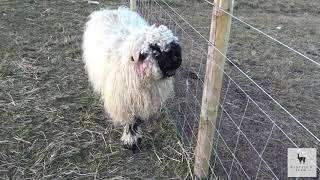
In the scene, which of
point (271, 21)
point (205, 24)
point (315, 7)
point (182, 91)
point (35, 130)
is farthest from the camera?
point (315, 7)

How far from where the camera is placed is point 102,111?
4312 millimetres

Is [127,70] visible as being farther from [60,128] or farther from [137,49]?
[60,128]

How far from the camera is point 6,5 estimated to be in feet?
24.6

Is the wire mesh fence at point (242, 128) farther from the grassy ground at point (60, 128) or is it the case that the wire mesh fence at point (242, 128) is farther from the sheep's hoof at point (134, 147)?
the sheep's hoof at point (134, 147)

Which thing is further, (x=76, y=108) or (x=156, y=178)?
(x=76, y=108)

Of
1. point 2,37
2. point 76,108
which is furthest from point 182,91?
point 2,37

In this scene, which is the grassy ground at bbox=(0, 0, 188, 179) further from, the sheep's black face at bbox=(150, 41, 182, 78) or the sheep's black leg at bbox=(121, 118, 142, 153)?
the sheep's black face at bbox=(150, 41, 182, 78)

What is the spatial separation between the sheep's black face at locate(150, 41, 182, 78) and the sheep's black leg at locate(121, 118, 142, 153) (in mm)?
814

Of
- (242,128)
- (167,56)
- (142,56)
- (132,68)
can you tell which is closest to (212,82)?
(167,56)

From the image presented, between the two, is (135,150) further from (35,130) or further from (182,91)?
(182,91)

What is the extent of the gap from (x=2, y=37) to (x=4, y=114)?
2.29 m

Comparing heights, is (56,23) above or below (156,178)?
above

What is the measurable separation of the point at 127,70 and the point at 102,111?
1042 millimetres

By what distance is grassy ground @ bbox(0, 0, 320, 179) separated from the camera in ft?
11.5
